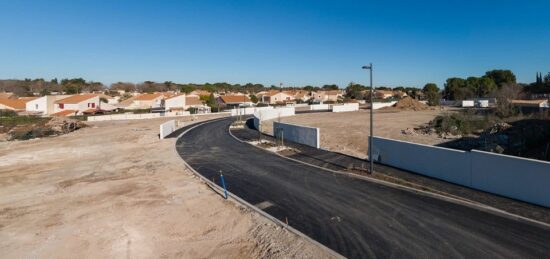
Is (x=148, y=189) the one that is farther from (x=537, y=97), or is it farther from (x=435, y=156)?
(x=537, y=97)

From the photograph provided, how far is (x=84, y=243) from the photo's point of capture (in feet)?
39.6

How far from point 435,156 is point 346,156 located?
732 cm

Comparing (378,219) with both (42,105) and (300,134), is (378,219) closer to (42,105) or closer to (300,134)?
(300,134)

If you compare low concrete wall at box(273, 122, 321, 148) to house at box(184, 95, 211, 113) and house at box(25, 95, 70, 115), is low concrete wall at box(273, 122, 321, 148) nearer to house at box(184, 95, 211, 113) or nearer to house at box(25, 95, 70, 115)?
house at box(184, 95, 211, 113)

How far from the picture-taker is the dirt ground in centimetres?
1144

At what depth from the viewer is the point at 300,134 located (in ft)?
105

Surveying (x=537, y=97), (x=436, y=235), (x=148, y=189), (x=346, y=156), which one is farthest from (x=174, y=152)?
(x=537, y=97)

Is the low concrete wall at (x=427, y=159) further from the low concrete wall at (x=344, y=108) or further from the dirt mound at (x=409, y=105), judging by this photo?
the dirt mound at (x=409, y=105)

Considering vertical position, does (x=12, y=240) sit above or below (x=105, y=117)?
below

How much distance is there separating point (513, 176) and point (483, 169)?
50.7 inches

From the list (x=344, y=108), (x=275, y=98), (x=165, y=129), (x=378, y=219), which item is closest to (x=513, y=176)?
(x=378, y=219)

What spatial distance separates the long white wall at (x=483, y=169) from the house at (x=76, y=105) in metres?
78.4

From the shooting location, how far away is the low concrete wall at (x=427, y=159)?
16.5 meters

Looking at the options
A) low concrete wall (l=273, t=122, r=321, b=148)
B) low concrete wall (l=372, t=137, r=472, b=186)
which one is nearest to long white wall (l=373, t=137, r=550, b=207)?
low concrete wall (l=372, t=137, r=472, b=186)
